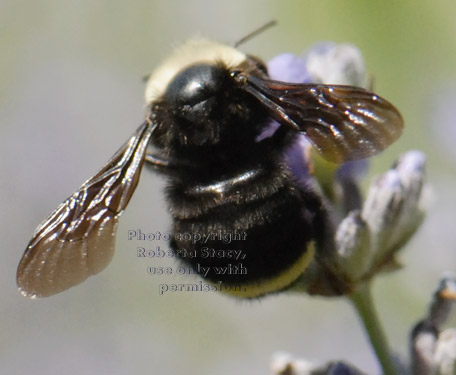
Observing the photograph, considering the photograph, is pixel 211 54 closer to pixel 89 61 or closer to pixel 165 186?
pixel 165 186

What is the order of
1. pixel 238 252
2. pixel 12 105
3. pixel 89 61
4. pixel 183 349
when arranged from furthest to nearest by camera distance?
pixel 89 61 < pixel 12 105 < pixel 183 349 < pixel 238 252

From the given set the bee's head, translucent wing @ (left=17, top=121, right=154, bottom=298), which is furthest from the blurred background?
translucent wing @ (left=17, top=121, right=154, bottom=298)

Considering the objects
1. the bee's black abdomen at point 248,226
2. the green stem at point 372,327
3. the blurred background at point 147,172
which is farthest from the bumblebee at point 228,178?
the blurred background at point 147,172

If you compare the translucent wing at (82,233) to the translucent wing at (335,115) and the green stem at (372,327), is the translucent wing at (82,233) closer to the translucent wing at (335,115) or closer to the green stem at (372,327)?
the translucent wing at (335,115)

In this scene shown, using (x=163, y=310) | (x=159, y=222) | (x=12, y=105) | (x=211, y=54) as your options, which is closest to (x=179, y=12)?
(x=12, y=105)

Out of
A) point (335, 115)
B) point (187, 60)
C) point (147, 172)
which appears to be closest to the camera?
point (335, 115)

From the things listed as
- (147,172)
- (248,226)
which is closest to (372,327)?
(248,226)

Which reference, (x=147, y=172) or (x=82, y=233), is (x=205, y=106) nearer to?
(x=82, y=233)
